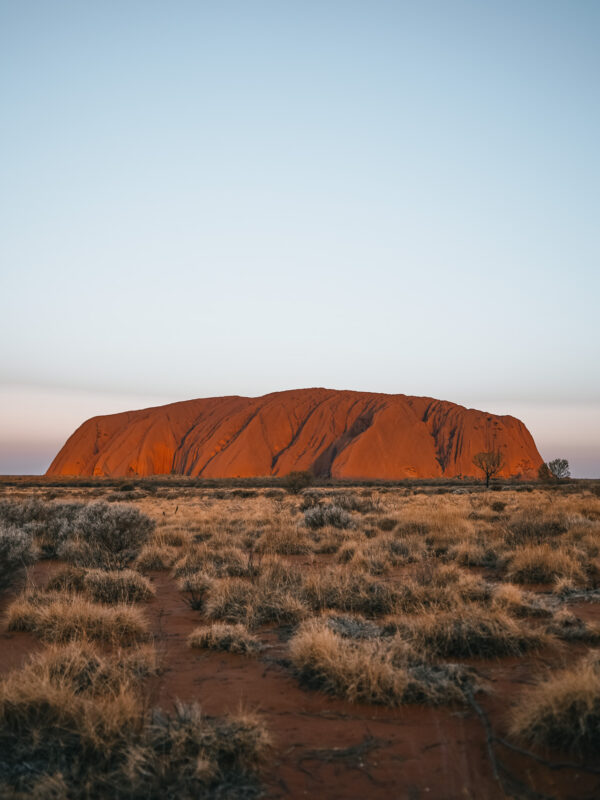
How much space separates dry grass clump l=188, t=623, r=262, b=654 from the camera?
5457mm

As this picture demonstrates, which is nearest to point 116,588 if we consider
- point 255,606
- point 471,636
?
point 255,606

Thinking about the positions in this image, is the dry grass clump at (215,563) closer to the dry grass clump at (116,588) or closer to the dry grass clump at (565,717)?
the dry grass clump at (116,588)

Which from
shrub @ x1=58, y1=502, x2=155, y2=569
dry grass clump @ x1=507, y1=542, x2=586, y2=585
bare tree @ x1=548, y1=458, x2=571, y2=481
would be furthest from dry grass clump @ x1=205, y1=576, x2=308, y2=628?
bare tree @ x1=548, y1=458, x2=571, y2=481

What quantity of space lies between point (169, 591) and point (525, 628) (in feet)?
17.8

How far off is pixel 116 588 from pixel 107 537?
388 cm

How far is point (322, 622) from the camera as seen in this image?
5844mm

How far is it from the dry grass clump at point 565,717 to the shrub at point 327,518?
11.4 meters

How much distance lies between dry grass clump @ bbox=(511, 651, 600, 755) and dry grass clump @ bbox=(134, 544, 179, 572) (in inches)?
321

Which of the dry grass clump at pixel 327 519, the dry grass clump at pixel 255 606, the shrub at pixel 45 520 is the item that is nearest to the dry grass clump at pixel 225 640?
the dry grass clump at pixel 255 606

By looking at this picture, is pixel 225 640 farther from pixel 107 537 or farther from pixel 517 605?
pixel 107 537

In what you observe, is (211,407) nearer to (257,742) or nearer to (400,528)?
(400,528)

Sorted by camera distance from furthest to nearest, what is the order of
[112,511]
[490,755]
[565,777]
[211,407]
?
[211,407] < [112,511] < [490,755] < [565,777]

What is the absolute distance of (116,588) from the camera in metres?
7.64

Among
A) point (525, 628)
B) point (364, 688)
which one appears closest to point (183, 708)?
point (364, 688)
